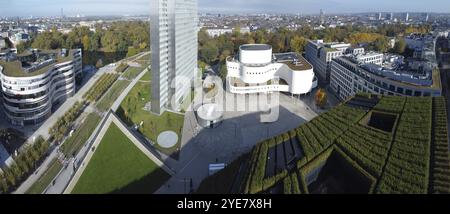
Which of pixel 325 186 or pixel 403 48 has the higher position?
pixel 403 48

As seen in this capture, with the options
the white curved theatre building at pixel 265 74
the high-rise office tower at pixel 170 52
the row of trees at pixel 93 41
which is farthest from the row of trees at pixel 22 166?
the row of trees at pixel 93 41

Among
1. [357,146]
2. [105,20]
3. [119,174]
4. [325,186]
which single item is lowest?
[119,174]

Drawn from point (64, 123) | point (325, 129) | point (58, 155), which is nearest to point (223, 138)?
point (325, 129)

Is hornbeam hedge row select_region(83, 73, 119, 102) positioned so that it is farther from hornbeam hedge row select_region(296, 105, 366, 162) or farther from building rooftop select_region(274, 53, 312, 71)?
hornbeam hedge row select_region(296, 105, 366, 162)

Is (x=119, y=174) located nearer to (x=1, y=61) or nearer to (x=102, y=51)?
(x=1, y=61)

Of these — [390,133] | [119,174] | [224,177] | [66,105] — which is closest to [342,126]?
[390,133]

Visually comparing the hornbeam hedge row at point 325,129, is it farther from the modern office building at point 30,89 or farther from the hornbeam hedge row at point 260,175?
the modern office building at point 30,89
